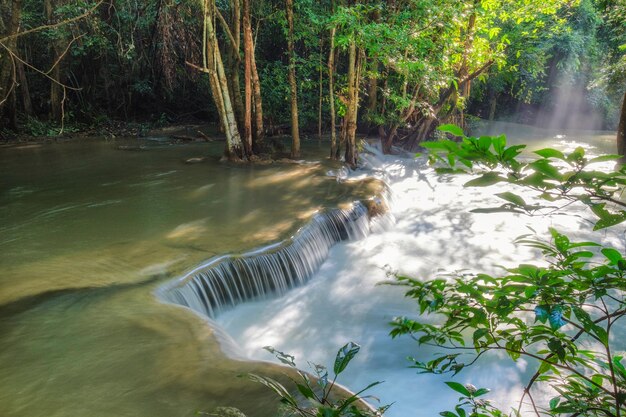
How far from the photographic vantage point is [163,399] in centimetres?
330

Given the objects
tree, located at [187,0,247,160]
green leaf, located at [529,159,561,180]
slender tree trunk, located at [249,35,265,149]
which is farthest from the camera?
slender tree trunk, located at [249,35,265,149]

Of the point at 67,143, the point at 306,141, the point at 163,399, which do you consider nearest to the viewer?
the point at 163,399

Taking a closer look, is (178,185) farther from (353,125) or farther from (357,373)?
(357,373)

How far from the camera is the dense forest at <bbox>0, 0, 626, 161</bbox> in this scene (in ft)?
35.7

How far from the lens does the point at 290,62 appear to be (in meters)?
11.8

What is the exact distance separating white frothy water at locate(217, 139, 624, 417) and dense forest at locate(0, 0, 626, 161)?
3816 mm

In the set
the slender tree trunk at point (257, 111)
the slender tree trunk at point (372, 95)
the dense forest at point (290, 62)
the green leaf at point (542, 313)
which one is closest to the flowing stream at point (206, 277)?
the green leaf at point (542, 313)

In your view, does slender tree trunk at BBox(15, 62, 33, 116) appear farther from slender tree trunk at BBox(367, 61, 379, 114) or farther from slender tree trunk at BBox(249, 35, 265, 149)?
slender tree trunk at BBox(367, 61, 379, 114)

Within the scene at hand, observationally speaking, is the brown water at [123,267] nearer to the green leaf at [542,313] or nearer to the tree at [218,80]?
the tree at [218,80]

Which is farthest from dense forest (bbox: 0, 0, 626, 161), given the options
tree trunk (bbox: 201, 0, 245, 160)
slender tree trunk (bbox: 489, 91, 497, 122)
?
slender tree trunk (bbox: 489, 91, 497, 122)

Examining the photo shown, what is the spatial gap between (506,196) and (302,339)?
4892mm

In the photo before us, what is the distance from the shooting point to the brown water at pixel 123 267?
3.42 meters

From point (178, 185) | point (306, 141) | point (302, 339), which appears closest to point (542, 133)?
point (306, 141)

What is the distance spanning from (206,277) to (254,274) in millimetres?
746
